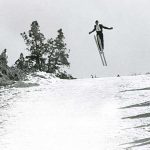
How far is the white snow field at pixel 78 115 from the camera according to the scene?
52.5ft

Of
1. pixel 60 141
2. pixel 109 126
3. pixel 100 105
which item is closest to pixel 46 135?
pixel 60 141

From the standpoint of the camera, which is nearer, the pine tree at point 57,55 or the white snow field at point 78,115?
the white snow field at point 78,115

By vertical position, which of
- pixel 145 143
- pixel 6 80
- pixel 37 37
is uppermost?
pixel 37 37

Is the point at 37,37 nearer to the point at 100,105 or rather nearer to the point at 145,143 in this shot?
the point at 100,105

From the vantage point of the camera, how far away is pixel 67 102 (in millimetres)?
22344

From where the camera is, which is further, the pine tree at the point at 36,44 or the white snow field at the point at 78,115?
the pine tree at the point at 36,44

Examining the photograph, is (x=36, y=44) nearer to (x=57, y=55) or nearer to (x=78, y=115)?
(x=57, y=55)

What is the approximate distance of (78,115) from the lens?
64.5 ft

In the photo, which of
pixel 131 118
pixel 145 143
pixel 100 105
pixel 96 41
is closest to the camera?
pixel 145 143

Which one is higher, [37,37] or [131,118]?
[37,37]

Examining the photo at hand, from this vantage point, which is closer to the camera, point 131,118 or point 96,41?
point 131,118

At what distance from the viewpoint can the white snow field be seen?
16.0 m

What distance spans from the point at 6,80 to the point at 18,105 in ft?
24.6

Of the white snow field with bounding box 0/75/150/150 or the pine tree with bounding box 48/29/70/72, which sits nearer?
the white snow field with bounding box 0/75/150/150
